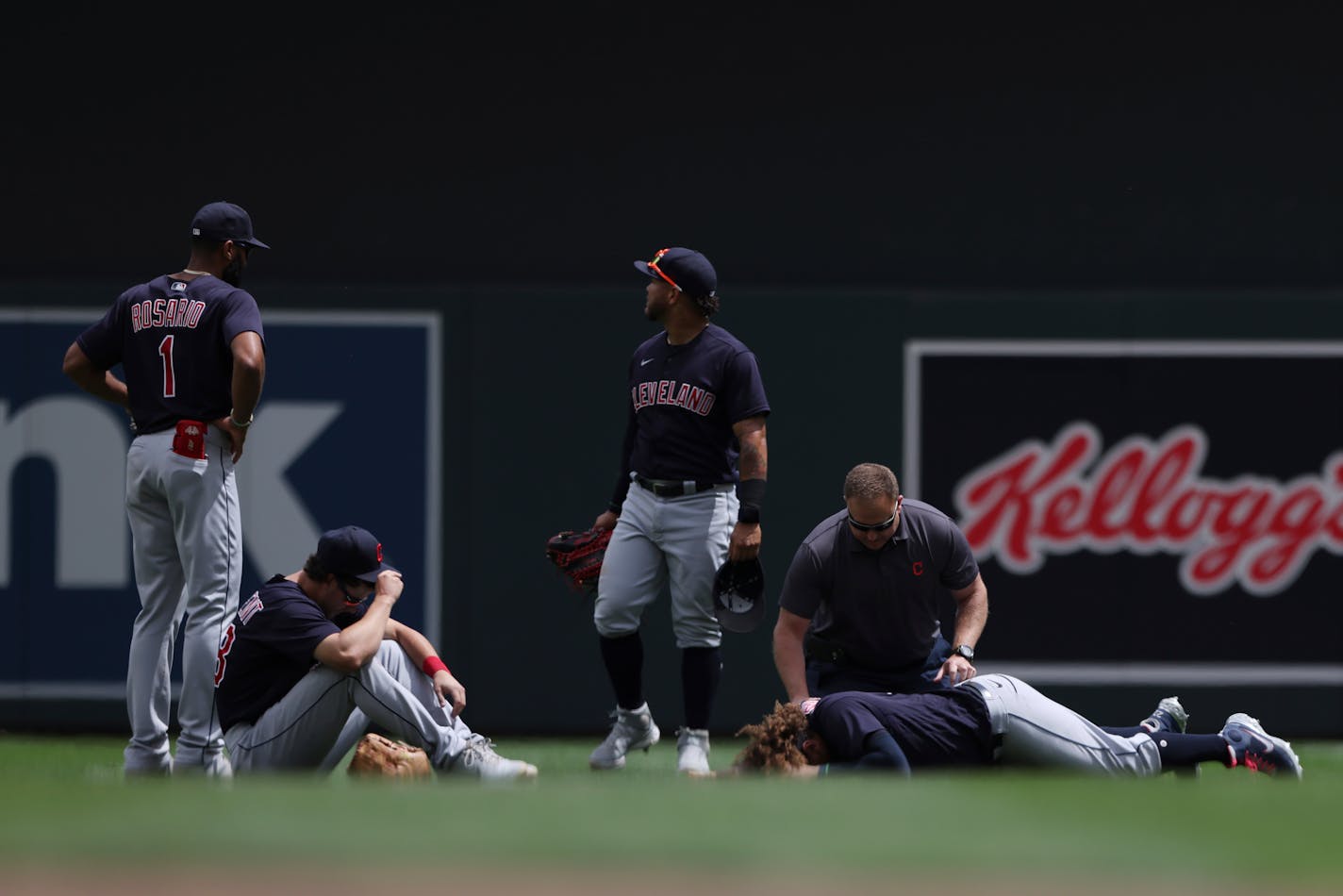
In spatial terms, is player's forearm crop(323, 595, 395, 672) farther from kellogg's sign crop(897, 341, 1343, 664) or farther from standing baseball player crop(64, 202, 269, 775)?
kellogg's sign crop(897, 341, 1343, 664)

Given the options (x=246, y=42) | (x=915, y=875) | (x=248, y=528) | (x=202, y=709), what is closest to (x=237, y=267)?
(x=202, y=709)

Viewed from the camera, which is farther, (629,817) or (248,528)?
(248,528)

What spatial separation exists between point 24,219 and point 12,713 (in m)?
2.12

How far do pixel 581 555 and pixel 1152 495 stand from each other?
2500 millimetres

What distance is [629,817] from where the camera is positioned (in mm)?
3891

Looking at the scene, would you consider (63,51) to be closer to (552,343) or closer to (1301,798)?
(552,343)

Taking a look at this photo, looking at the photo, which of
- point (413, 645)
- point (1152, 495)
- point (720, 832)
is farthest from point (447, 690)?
point (1152, 495)

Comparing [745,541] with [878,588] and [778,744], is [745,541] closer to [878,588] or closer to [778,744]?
[878,588]

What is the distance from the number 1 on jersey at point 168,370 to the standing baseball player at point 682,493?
163 cm

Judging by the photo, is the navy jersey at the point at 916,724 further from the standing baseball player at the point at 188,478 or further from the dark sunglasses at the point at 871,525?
the standing baseball player at the point at 188,478

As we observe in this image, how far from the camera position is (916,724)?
17.3ft

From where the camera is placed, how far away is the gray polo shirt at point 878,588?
5762 mm

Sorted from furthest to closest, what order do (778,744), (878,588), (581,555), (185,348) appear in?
1. (581,555)
2. (878,588)
3. (185,348)
4. (778,744)

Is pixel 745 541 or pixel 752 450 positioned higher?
pixel 752 450
